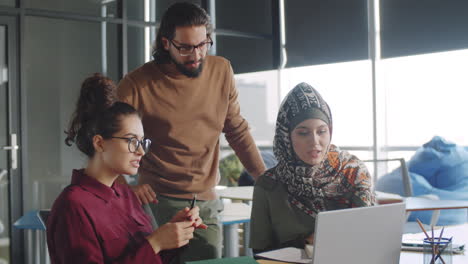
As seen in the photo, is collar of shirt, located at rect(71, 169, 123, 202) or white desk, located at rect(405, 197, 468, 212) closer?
collar of shirt, located at rect(71, 169, 123, 202)

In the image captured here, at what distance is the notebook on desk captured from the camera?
1.32 meters

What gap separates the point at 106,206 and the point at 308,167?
69 cm

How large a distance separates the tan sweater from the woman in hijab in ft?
0.82

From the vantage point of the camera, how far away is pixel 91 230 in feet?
4.86

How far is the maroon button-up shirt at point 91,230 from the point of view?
4.76 ft

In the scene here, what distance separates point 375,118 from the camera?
6109 mm

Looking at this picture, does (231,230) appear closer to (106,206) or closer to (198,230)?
(198,230)

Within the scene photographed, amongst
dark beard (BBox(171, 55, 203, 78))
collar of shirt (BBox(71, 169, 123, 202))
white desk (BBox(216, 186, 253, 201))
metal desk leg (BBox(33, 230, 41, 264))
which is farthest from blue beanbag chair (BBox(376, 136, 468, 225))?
collar of shirt (BBox(71, 169, 123, 202))

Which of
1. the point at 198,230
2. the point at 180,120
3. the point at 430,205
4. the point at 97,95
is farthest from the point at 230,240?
the point at 97,95

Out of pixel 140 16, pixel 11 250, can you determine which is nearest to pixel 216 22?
pixel 140 16

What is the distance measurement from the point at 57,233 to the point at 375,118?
505cm

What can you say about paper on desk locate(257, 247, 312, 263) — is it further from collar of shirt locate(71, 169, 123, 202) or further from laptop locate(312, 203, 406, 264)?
collar of shirt locate(71, 169, 123, 202)

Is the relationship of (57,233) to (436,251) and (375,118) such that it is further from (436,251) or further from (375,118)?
(375,118)

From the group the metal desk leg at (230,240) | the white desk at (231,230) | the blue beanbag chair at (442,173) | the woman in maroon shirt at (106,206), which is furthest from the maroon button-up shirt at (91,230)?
the blue beanbag chair at (442,173)
